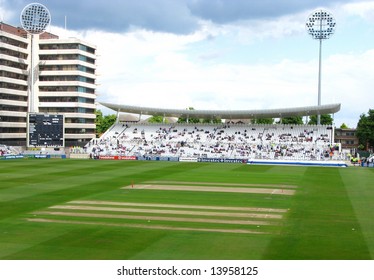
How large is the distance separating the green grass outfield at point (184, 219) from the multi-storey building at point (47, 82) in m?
49.0

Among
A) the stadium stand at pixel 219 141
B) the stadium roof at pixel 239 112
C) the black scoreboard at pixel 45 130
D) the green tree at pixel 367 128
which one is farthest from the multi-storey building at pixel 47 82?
the green tree at pixel 367 128

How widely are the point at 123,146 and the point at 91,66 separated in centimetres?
2438

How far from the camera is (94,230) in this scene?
21953 mm

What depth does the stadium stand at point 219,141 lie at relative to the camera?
247ft

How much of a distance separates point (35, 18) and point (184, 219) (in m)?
66.6

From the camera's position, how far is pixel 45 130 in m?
69.9

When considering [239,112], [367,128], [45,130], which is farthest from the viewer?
[367,128]

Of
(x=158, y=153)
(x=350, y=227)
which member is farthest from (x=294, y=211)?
(x=158, y=153)

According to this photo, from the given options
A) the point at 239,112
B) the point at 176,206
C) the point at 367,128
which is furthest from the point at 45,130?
the point at 367,128

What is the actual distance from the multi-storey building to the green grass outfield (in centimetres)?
4899

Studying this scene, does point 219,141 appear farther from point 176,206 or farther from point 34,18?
point 176,206

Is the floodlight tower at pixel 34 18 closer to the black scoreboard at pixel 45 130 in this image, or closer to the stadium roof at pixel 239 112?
the stadium roof at pixel 239 112

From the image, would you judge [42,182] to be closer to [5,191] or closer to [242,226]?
[5,191]
